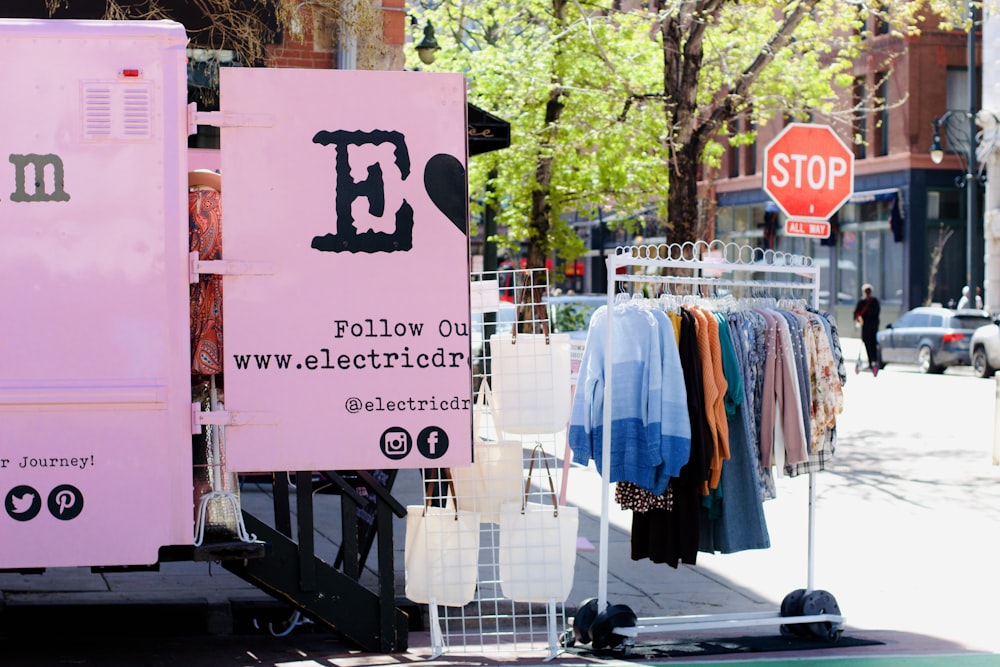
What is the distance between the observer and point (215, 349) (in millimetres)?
5875

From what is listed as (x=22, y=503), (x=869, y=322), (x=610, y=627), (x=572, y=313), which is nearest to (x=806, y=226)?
(x=610, y=627)

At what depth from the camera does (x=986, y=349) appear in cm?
2748

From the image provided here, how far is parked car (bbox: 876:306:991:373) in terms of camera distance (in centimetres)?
2900

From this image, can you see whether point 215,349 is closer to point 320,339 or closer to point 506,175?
point 320,339

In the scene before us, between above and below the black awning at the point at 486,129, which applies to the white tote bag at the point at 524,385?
below

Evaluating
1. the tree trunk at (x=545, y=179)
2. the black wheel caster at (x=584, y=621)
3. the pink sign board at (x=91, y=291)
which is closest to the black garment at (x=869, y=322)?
the tree trunk at (x=545, y=179)

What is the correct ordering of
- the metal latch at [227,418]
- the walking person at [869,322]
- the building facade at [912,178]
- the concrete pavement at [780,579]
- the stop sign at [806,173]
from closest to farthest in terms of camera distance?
1. the metal latch at [227,418]
2. the concrete pavement at [780,579]
3. the stop sign at [806,173]
4. the walking person at [869,322]
5. the building facade at [912,178]

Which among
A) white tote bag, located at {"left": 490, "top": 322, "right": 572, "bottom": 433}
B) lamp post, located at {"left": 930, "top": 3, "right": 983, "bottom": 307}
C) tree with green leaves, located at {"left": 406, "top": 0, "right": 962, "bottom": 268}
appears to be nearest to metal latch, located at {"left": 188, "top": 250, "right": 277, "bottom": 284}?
white tote bag, located at {"left": 490, "top": 322, "right": 572, "bottom": 433}

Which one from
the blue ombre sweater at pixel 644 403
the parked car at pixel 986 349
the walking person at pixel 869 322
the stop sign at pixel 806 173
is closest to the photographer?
the blue ombre sweater at pixel 644 403

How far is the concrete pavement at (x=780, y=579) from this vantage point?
7.22 m

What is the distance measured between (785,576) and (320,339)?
4.36m

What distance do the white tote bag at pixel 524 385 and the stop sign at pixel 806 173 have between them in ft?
20.8

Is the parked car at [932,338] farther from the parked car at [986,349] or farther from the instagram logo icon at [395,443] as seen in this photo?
the instagram logo icon at [395,443]

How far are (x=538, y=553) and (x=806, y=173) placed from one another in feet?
23.3
